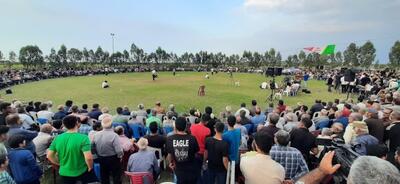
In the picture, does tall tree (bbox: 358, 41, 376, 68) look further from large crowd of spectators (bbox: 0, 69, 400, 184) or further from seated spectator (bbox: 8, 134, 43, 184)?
seated spectator (bbox: 8, 134, 43, 184)

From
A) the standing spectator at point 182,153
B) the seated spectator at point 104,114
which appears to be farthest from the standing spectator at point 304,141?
the seated spectator at point 104,114

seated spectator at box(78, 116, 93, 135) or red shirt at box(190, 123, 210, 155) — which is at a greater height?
red shirt at box(190, 123, 210, 155)

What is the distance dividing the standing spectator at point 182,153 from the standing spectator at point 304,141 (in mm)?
2143

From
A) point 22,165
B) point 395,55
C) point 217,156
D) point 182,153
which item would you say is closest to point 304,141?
point 217,156

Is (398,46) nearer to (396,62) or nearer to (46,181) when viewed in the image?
(396,62)

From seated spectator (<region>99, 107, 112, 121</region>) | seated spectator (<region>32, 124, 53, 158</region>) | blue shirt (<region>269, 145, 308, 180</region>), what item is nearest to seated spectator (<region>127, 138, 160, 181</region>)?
seated spectator (<region>99, 107, 112, 121</region>)

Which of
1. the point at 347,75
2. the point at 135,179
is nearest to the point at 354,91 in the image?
the point at 347,75

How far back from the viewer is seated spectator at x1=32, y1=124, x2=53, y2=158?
6188mm

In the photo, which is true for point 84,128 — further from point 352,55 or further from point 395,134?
point 352,55

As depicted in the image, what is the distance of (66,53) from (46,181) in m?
66.2

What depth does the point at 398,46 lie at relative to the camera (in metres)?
51.4

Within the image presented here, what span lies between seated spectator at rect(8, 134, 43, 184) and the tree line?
199ft

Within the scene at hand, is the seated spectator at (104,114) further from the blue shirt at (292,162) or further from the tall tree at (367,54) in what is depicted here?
the tall tree at (367,54)

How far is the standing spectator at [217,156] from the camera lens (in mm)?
4703
